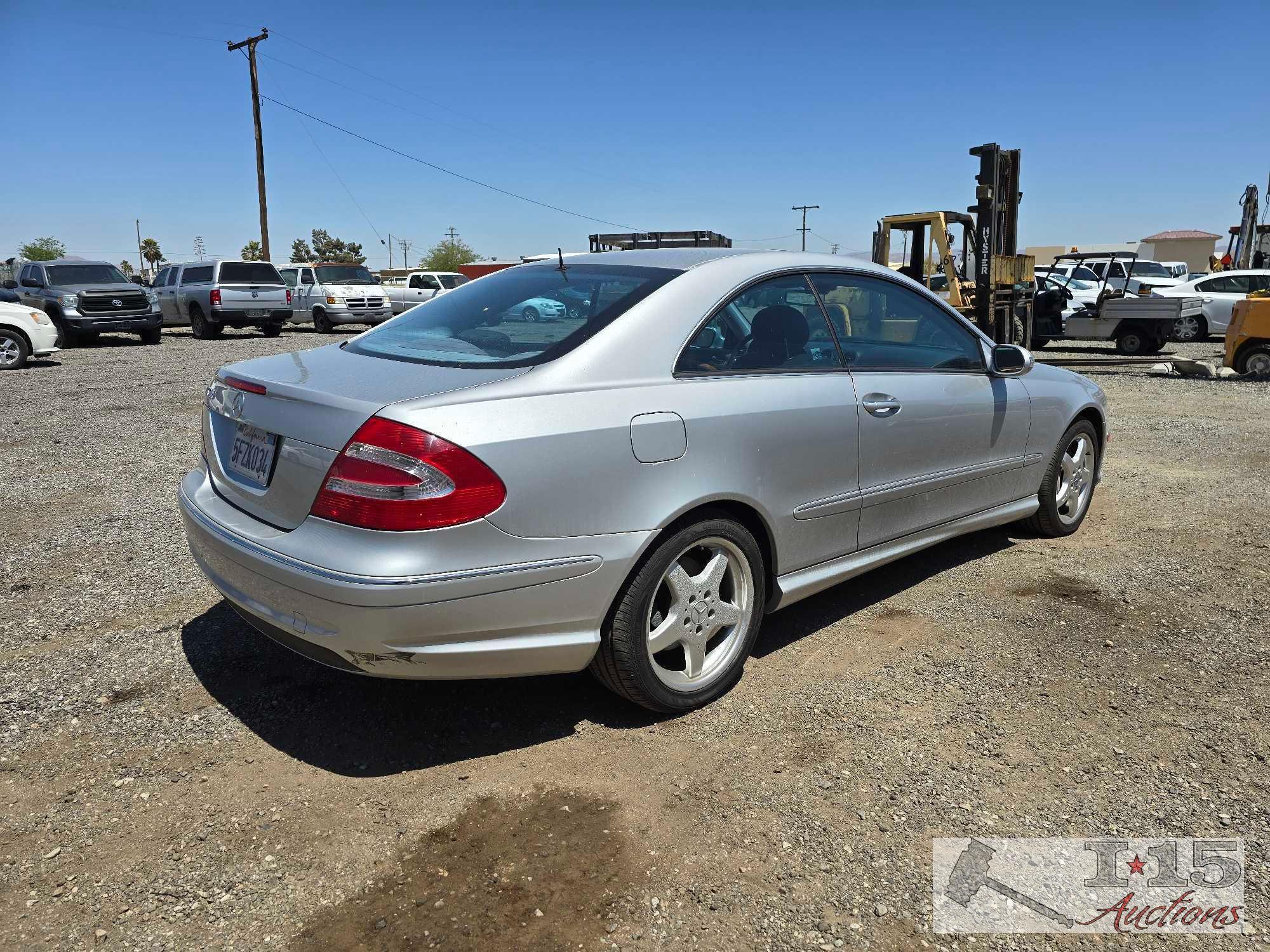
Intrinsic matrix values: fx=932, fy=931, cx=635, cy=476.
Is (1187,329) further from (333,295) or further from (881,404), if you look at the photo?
(333,295)

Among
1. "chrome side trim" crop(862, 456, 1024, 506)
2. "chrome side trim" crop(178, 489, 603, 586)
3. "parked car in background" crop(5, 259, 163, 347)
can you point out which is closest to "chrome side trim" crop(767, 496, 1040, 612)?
"chrome side trim" crop(862, 456, 1024, 506)

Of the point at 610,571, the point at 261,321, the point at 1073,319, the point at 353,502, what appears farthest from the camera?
the point at 261,321

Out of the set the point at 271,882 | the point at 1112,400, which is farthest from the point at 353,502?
the point at 1112,400

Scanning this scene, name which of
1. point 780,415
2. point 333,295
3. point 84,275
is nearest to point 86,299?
point 84,275

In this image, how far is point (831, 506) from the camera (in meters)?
3.53

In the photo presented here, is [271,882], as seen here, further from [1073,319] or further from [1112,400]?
[1073,319]

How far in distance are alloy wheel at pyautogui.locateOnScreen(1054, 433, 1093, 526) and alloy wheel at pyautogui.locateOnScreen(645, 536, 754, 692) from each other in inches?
102

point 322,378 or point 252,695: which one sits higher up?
point 322,378

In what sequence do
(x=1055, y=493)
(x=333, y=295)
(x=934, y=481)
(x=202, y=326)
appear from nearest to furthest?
(x=934, y=481)
(x=1055, y=493)
(x=202, y=326)
(x=333, y=295)

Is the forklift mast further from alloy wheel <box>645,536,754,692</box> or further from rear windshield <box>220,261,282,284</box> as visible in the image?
rear windshield <box>220,261,282,284</box>

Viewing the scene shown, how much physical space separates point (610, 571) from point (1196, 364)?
1347cm

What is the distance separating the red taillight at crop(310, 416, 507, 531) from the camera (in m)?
2.52

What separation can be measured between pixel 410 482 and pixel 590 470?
1.73ft

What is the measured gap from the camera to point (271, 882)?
238 centimetres
